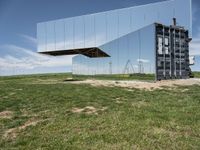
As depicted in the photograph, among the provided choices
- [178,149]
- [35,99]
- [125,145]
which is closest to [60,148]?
[125,145]

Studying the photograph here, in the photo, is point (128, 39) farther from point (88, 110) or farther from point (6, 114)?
point (6, 114)

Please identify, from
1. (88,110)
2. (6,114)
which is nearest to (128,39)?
(88,110)

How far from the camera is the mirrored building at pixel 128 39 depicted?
34438 mm

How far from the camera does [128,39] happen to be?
121 ft

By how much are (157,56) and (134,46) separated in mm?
3674

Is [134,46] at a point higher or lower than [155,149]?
higher

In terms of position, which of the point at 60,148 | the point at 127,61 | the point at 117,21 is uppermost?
the point at 117,21

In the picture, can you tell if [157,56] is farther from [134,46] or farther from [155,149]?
[155,149]

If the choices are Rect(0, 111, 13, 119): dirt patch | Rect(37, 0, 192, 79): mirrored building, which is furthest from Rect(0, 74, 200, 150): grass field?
Rect(37, 0, 192, 79): mirrored building

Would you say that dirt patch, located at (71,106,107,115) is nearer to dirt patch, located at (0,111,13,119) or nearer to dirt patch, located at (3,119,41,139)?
dirt patch, located at (3,119,41,139)

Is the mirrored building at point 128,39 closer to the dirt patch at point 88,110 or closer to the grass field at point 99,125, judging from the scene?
the grass field at point 99,125

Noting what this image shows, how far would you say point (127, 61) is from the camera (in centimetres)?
3784

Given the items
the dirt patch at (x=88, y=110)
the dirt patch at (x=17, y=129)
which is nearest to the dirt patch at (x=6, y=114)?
the dirt patch at (x=17, y=129)

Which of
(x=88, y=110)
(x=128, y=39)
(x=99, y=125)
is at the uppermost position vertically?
(x=128, y=39)
